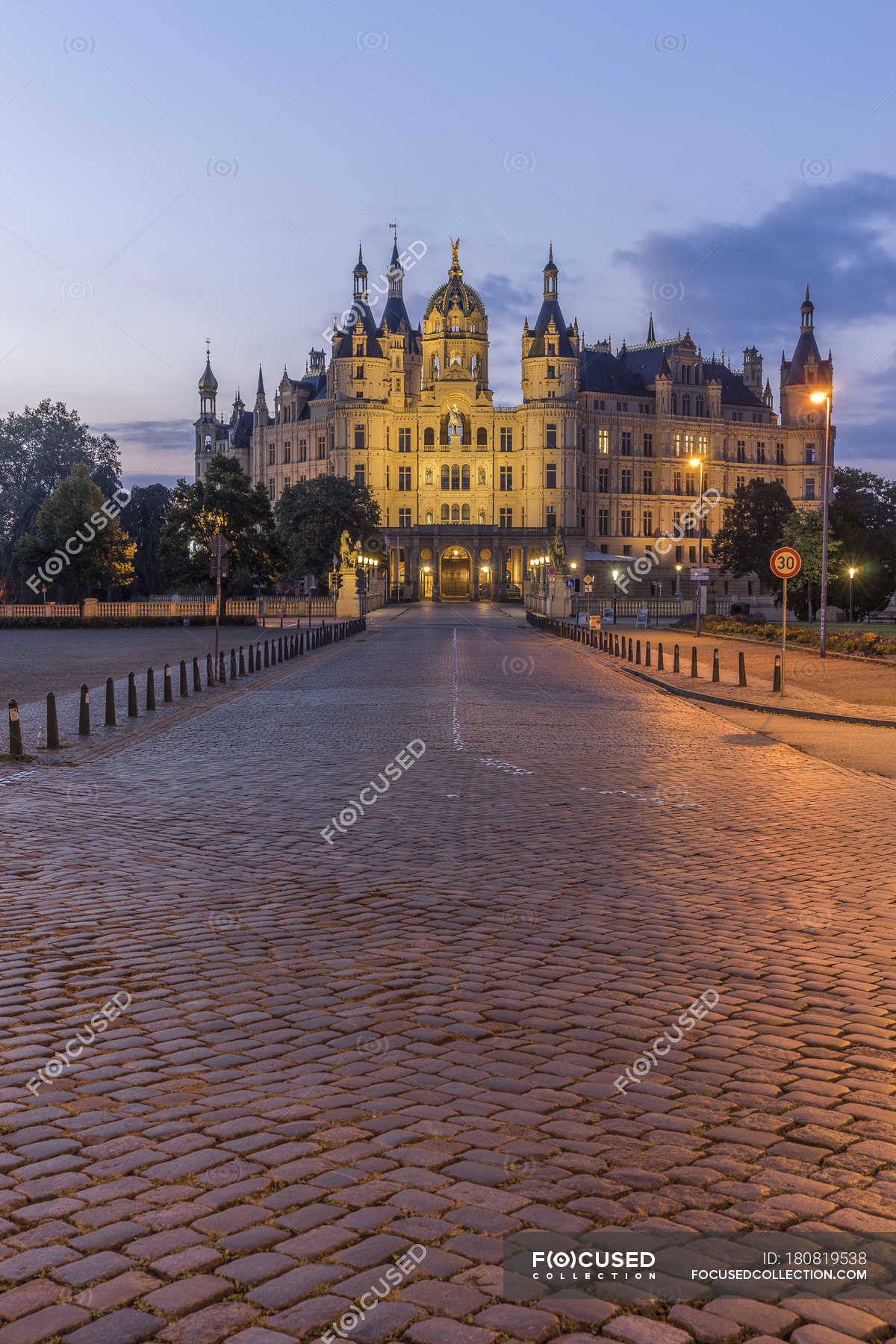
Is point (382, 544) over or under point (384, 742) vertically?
over

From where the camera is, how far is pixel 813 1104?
4.80m

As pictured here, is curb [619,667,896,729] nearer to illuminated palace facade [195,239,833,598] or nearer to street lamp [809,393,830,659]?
street lamp [809,393,830,659]

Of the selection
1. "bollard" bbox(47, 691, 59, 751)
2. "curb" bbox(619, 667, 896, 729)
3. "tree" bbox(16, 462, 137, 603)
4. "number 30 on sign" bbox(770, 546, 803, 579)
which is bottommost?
"curb" bbox(619, 667, 896, 729)

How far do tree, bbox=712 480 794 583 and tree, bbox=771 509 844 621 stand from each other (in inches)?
1379

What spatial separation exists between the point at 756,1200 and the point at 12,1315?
88.8 inches

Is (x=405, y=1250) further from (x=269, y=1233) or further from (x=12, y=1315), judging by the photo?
(x=12, y=1315)

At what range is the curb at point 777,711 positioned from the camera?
65.2ft

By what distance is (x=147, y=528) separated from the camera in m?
99.3

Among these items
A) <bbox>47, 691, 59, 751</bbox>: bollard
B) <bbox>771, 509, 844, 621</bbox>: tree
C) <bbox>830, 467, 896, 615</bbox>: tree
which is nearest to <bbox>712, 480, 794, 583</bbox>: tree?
<bbox>830, 467, 896, 615</bbox>: tree

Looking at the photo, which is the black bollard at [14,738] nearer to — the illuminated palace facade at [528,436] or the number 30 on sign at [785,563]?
the number 30 on sign at [785,563]

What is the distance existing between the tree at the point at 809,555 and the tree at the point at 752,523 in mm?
35030

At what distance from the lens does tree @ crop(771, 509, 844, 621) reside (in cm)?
5625

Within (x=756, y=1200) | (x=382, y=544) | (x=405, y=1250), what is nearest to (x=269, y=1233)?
(x=405, y=1250)

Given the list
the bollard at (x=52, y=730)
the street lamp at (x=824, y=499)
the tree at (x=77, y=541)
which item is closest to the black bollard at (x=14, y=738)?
the bollard at (x=52, y=730)
